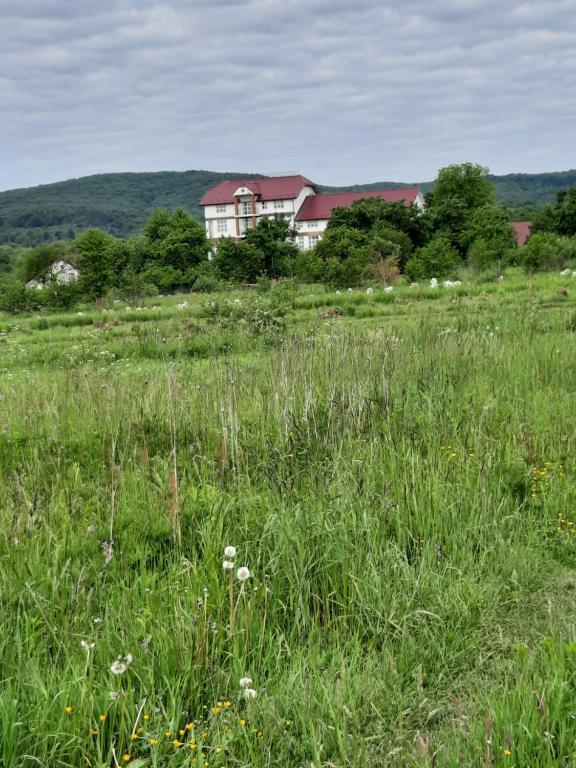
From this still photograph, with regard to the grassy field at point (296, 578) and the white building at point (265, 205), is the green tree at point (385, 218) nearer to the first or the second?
the white building at point (265, 205)

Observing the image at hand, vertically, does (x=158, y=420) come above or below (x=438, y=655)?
above

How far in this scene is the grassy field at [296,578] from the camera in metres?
2.46

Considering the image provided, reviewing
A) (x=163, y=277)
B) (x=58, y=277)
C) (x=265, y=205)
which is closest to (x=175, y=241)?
(x=163, y=277)

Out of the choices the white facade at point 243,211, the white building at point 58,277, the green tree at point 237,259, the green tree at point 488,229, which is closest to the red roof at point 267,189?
the white facade at point 243,211

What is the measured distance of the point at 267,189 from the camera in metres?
94.4

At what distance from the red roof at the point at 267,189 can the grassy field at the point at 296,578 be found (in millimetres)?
89066

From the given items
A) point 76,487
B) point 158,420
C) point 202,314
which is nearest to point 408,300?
point 202,314

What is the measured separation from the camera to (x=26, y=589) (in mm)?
3262

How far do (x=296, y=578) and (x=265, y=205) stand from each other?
93.8m

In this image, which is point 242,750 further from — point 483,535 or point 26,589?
point 483,535

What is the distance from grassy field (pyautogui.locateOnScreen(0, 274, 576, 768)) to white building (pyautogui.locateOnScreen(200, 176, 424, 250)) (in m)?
82.9

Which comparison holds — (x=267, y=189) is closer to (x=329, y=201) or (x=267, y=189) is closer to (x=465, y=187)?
(x=329, y=201)

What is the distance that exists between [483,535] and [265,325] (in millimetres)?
9187

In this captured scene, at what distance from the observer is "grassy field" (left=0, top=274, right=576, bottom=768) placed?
2455 mm
